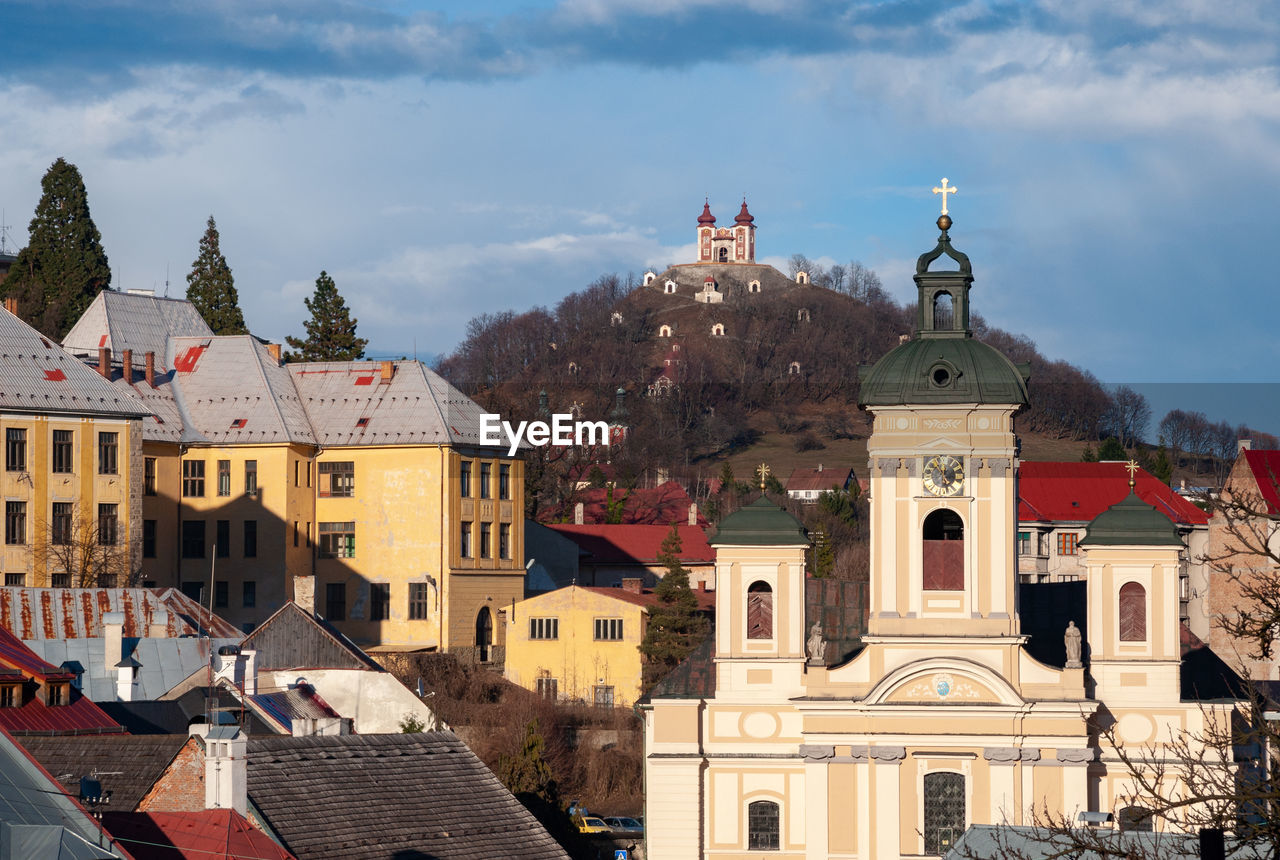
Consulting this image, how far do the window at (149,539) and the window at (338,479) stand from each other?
19.3 feet

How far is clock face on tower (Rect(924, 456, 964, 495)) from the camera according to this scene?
5050 cm

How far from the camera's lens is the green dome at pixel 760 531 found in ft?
169

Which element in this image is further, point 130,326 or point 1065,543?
point 1065,543

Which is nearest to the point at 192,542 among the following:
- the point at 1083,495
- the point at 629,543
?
the point at 629,543

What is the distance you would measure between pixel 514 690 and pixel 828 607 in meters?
25.4

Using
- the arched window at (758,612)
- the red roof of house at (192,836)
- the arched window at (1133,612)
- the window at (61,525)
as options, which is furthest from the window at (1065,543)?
the red roof of house at (192,836)

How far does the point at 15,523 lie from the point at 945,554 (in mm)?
30835

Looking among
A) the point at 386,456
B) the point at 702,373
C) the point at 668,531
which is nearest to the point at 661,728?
the point at 386,456

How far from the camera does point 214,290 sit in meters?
102

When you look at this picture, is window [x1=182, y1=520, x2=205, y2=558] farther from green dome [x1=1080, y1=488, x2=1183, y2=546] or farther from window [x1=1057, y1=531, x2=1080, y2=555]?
window [x1=1057, y1=531, x2=1080, y2=555]

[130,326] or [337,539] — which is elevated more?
[130,326]

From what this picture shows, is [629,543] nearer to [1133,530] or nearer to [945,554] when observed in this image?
[945,554]

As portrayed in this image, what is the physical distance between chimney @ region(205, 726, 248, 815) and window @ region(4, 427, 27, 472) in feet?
125

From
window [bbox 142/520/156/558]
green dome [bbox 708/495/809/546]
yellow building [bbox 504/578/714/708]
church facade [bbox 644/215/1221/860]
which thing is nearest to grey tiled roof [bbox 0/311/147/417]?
window [bbox 142/520/156/558]
